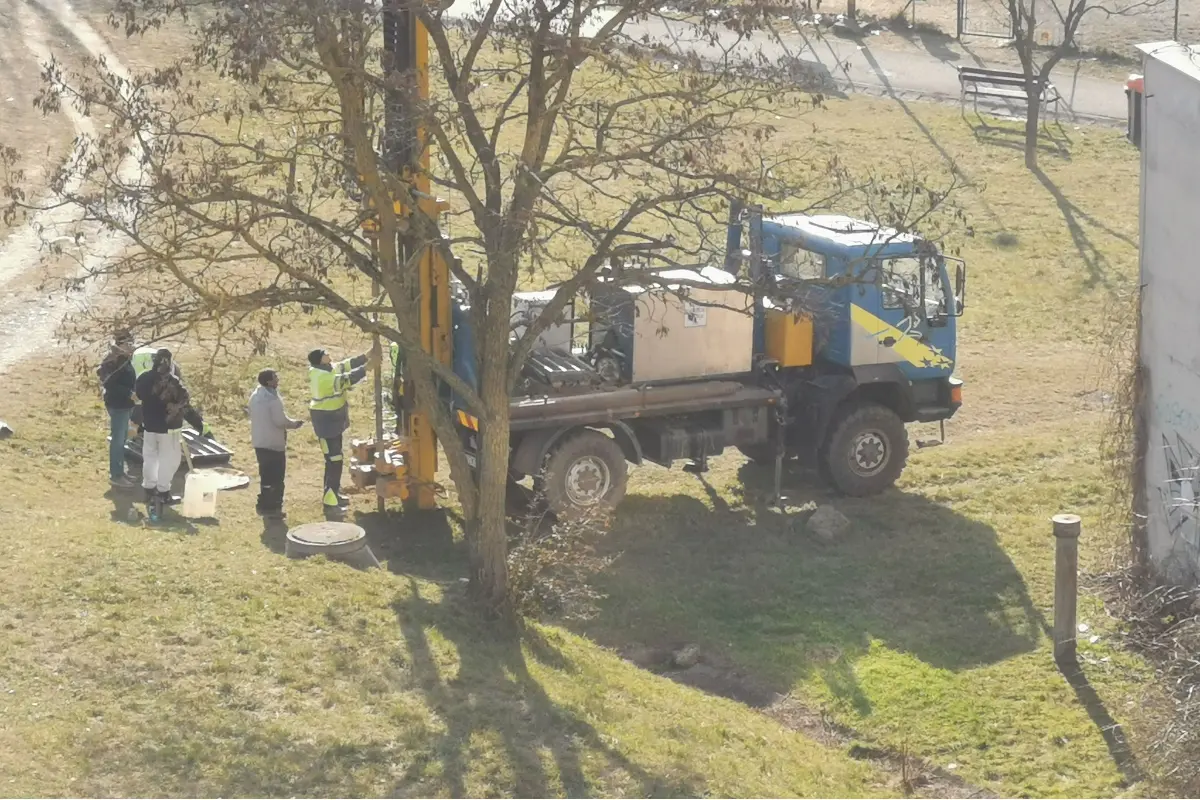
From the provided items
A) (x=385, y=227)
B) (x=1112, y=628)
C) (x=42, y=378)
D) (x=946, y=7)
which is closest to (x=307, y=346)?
(x=42, y=378)

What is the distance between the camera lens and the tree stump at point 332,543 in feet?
41.3

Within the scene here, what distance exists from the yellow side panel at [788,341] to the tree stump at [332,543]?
4.78 meters

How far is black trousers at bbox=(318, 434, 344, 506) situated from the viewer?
14281mm

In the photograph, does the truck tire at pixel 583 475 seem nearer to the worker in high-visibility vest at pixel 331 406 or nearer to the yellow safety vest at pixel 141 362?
the worker in high-visibility vest at pixel 331 406

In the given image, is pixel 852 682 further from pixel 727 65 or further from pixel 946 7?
pixel 946 7

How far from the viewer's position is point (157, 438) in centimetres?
1369

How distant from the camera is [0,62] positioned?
30.3 m

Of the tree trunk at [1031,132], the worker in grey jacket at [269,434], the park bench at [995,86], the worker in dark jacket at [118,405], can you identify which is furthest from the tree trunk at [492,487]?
the park bench at [995,86]

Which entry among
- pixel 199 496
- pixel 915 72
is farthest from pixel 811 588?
pixel 915 72

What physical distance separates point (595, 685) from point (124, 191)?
14.9 feet

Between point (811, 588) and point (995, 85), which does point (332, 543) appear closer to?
point (811, 588)

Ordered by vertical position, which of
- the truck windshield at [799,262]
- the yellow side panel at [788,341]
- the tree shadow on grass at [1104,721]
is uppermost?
the truck windshield at [799,262]

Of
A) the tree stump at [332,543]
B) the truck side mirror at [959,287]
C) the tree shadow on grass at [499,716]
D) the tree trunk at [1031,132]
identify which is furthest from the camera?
the tree trunk at [1031,132]

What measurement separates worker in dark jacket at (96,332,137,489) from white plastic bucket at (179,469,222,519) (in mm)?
1065
